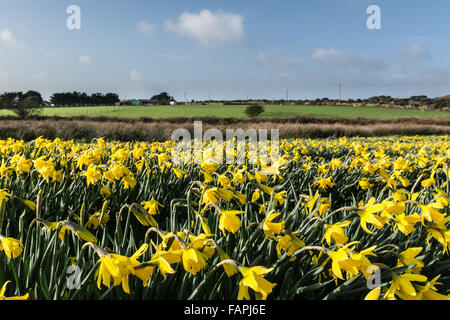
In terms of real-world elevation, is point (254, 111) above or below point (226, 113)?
above

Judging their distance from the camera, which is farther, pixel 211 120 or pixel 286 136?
pixel 211 120

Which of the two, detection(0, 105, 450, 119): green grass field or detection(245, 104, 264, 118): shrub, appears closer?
detection(0, 105, 450, 119): green grass field

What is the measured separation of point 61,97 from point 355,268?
99.2 meters

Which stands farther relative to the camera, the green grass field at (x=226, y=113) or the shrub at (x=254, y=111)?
the shrub at (x=254, y=111)

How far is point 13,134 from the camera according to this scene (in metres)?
10.2

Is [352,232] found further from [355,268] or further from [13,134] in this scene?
[13,134]

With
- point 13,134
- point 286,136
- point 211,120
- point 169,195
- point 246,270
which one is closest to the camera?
point 246,270

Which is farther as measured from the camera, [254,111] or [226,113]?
[226,113]

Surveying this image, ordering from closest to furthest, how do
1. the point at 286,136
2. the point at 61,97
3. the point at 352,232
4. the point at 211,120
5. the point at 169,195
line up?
the point at 352,232, the point at 169,195, the point at 286,136, the point at 211,120, the point at 61,97
